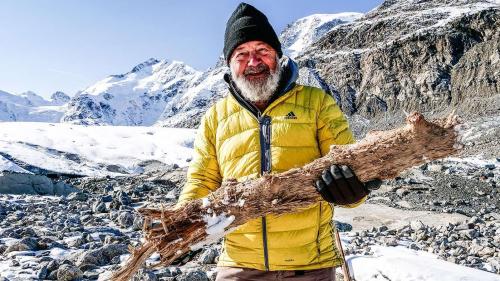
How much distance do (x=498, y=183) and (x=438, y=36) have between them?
77.4 meters

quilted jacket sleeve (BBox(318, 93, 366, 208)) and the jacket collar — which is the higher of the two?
the jacket collar

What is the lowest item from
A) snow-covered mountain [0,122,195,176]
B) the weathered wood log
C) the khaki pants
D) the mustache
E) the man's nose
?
snow-covered mountain [0,122,195,176]

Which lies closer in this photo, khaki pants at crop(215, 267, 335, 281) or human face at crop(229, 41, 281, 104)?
khaki pants at crop(215, 267, 335, 281)

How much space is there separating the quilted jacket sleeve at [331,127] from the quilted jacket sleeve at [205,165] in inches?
35.5

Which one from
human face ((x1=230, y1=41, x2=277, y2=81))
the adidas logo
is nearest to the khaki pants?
the adidas logo

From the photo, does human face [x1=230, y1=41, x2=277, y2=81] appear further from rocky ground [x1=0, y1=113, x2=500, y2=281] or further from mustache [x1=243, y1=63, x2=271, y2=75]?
rocky ground [x1=0, y1=113, x2=500, y2=281]

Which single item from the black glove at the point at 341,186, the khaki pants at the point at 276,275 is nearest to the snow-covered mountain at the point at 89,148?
the khaki pants at the point at 276,275

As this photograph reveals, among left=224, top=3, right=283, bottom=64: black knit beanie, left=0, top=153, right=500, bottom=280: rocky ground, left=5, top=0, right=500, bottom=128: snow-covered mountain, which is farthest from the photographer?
left=5, top=0, right=500, bottom=128: snow-covered mountain

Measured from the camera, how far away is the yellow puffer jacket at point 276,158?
3316 millimetres

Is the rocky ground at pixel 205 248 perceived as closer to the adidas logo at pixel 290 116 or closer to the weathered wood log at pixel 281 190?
the weathered wood log at pixel 281 190

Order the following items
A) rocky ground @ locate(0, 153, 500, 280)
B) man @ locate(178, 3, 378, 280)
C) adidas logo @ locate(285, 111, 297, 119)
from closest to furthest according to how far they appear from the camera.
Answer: man @ locate(178, 3, 378, 280)
adidas logo @ locate(285, 111, 297, 119)
rocky ground @ locate(0, 153, 500, 280)

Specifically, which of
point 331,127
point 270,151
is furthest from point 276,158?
point 331,127

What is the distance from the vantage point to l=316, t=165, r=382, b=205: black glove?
2.98 meters

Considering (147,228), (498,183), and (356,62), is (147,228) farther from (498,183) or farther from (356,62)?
(356,62)
